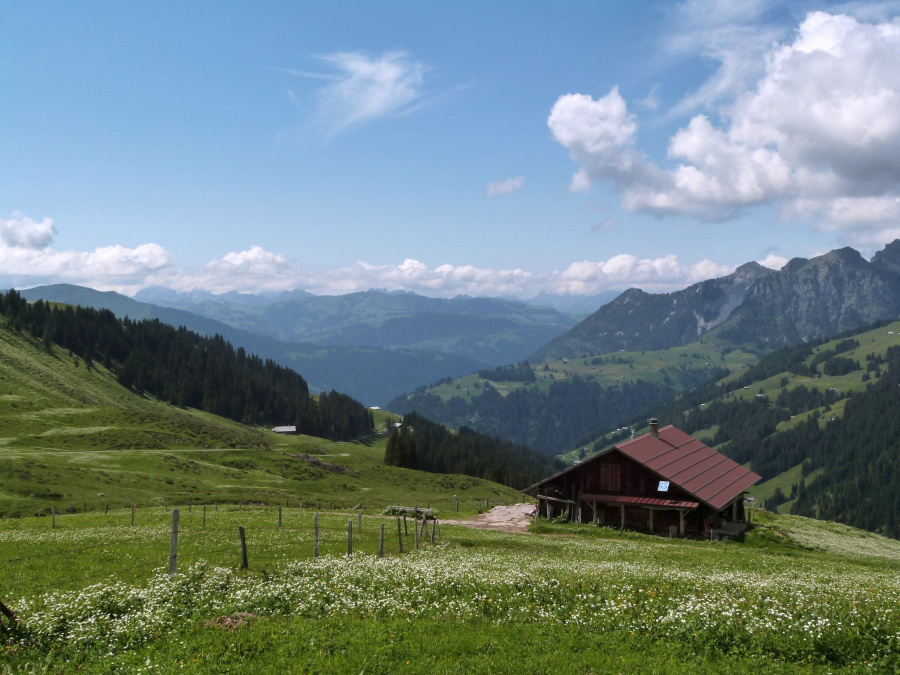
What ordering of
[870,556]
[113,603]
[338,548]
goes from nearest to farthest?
1. [113,603]
2. [338,548]
3. [870,556]

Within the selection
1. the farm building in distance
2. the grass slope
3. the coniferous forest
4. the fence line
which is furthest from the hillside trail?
the coniferous forest

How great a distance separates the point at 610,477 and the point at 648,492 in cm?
404

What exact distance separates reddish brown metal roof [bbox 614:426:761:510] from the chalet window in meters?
2.36

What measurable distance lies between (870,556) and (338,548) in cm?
4739

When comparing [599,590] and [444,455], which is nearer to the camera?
[599,590]

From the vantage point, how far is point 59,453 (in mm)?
74688

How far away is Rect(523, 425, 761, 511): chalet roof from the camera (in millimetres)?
56281

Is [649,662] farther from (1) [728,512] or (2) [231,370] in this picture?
(2) [231,370]

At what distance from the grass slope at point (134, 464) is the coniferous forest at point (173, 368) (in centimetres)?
1953

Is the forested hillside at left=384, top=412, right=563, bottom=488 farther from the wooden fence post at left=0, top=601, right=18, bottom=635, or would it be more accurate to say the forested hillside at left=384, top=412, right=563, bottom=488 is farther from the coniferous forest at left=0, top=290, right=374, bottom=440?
the wooden fence post at left=0, top=601, right=18, bottom=635

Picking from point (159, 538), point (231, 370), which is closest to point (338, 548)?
point (159, 538)

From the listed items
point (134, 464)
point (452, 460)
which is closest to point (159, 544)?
point (134, 464)

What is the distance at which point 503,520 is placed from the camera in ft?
206

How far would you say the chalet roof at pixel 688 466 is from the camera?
56.3m
